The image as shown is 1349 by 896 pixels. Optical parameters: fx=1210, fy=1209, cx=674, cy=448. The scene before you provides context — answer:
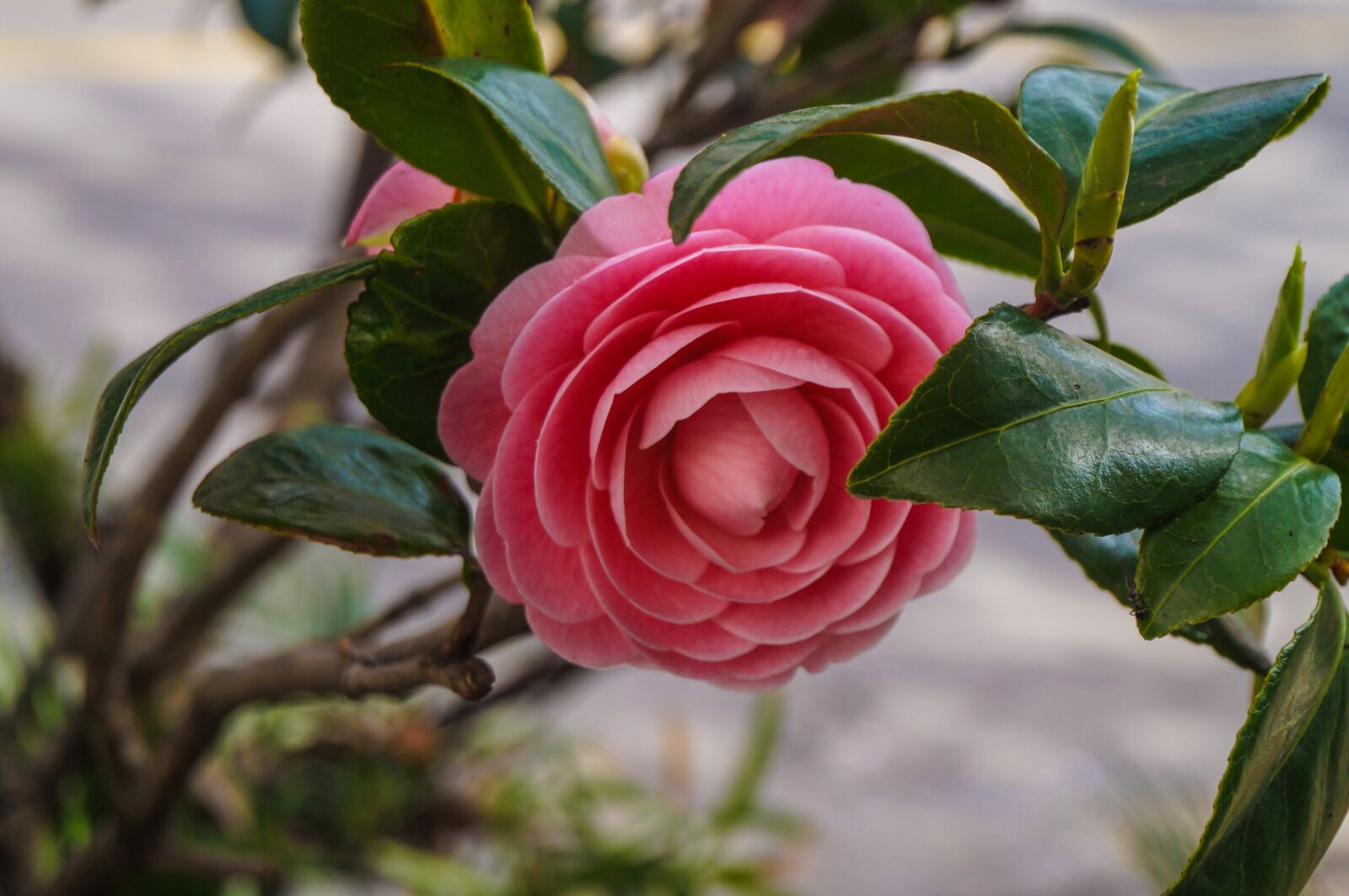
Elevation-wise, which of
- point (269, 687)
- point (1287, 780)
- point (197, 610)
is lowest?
point (197, 610)

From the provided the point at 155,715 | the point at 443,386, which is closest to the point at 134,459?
the point at 155,715

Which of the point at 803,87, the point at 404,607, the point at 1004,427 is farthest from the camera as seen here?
the point at 803,87

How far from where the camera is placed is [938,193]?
0.80ft

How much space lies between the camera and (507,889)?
2.37ft

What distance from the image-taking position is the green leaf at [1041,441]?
17 cm

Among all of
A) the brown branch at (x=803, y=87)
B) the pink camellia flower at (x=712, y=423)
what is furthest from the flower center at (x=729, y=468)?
the brown branch at (x=803, y=87)

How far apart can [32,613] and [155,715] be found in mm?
211

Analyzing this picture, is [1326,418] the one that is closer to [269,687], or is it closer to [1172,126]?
[1172,126]

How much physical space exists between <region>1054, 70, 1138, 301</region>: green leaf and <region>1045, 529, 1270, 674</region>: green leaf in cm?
6

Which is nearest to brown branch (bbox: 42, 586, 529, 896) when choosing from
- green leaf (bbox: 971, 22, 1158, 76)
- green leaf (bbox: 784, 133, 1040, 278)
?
green leaf (bbox: 784, 133, 1040, 278)

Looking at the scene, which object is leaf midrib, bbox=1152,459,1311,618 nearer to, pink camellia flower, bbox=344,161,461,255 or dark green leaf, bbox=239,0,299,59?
pink camellia flower, bbox=344,161,461,255

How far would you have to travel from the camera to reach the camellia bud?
24 centimetres

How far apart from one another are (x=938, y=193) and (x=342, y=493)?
0.44 feet

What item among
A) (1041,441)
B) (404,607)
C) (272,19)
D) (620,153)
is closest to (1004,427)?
(1041,441)
